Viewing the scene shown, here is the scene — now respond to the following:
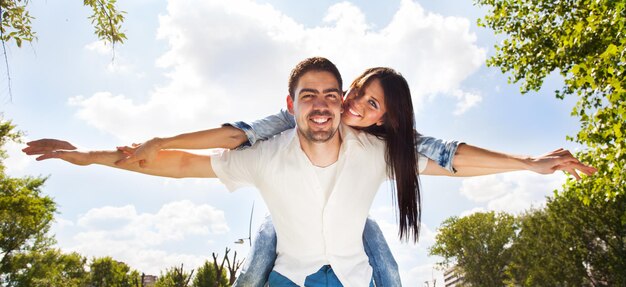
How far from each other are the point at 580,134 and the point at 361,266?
7.31 m

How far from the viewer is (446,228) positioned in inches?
2071

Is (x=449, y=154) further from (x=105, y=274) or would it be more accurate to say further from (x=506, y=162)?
(x=105, y=274)

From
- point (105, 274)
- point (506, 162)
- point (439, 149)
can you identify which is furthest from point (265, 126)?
point (105, 274)

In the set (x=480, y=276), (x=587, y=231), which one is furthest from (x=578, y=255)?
(x=480, y=276)

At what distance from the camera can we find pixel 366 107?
3.97m

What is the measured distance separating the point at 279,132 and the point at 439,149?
4.33ft

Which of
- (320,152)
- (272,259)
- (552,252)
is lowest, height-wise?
(272,259)

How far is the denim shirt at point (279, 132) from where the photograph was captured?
3719mm

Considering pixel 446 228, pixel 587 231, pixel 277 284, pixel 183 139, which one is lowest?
pixel 277 284

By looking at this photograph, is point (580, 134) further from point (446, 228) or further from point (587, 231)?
point (446, 228)

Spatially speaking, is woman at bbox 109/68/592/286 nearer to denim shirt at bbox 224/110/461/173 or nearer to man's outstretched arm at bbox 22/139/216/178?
denim shirt at bbox 224/110/461/173

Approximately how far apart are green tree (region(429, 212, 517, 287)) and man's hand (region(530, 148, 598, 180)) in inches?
1958

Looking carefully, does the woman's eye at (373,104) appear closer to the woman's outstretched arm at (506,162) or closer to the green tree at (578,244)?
the woman's outstretched arm at (506,162)

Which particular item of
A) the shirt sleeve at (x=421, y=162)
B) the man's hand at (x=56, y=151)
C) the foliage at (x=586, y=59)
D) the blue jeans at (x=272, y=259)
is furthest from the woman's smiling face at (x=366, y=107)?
the foliage at (x=586, y=59)
